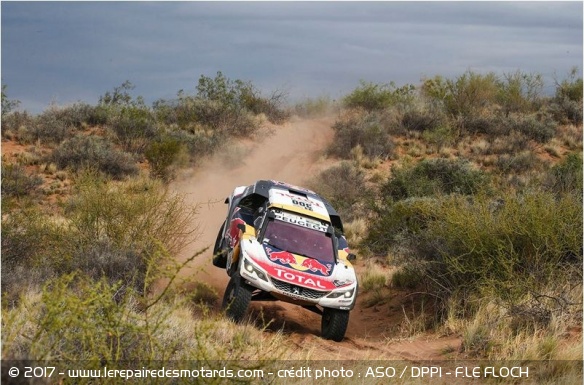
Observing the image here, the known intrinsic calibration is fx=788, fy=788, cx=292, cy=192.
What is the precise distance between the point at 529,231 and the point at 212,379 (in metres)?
8.21

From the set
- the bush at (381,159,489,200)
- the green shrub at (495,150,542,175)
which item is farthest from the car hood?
the green shrub at (495,150,542,175)

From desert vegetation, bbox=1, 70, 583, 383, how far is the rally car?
885 millimetres

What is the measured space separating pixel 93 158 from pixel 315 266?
759 inches

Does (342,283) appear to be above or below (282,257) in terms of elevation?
below

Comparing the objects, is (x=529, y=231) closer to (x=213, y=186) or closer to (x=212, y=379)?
(x=212, y=379)

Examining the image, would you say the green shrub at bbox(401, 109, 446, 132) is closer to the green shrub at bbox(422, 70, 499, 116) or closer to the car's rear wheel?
the green shrub at bbox(422, 70, 499, 116)

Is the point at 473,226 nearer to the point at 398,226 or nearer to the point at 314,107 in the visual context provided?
the point at 398,226

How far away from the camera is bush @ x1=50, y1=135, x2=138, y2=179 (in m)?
29.7

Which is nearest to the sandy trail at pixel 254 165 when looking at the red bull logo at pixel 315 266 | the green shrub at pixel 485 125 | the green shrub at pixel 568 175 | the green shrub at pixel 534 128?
the green shrub at pixel 485 125

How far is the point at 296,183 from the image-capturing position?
96.9 feet

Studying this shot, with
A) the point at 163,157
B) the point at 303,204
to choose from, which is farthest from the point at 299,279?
the point at 163,157

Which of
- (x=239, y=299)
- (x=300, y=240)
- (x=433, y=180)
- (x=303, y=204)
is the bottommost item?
(x=433, y=180)

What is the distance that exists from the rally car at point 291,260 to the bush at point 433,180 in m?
8.89

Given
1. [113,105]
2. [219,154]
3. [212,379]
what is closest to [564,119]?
[219,154]
